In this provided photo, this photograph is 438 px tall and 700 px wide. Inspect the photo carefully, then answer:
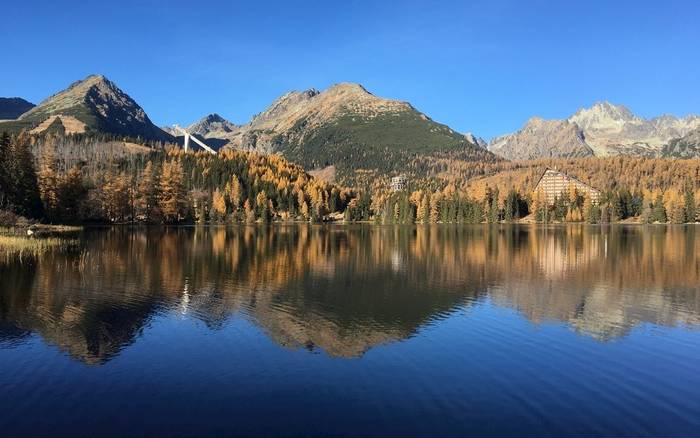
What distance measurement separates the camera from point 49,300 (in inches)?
1453

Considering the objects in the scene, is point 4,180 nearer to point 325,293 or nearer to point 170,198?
point 325,293

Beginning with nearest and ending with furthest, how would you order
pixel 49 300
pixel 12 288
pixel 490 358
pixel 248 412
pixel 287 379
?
pixel 248 412 → pixel 287 379 → pixel 490 358 → pixel 49 300 → pixel 12 288

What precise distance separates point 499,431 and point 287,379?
8847 millimetres

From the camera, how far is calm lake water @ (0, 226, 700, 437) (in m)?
17.7

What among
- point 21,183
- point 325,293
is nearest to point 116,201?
point 21,183

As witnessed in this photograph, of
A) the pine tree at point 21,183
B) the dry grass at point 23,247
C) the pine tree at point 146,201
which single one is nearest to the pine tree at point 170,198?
the pine tree at point 146,201

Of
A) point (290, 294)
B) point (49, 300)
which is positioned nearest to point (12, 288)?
point (49, 300)

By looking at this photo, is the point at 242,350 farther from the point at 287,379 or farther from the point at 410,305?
the point at 410,305

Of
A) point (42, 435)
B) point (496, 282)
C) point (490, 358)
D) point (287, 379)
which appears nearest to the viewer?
point (42, 435)

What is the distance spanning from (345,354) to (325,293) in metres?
17.1

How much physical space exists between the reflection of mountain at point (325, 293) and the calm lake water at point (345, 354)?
23cm

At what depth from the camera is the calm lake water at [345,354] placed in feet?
58.0

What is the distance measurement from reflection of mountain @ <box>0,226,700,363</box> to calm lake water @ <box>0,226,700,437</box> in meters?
0.23

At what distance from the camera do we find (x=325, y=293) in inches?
1674
